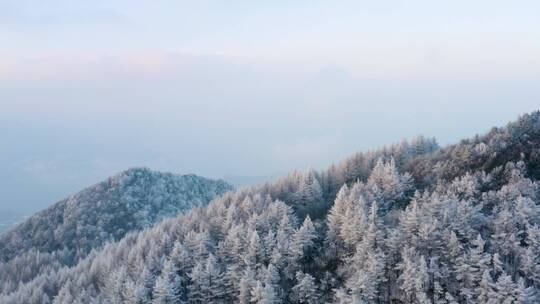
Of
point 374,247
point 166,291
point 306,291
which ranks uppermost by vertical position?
point 374,247

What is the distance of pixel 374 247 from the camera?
327ft

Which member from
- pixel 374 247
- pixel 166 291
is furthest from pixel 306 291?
pixel 166 291

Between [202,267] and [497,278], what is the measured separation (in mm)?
51676

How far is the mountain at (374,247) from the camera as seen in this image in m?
88.3

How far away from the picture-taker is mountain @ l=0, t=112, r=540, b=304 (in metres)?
88.3

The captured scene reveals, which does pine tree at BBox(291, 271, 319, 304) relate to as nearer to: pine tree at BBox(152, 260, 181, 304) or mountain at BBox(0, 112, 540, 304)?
mountain at BBox(0, 112, 540, 304)

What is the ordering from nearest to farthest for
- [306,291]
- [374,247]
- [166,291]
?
[306,291]
[374,247]
[166,291]

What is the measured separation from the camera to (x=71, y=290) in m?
135

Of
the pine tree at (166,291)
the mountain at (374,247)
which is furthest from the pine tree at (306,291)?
the pine tree at (166,291)

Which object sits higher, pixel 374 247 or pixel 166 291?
pixel 374 247

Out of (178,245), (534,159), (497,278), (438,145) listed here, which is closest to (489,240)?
(497,278)

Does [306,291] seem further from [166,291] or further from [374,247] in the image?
[166,291]

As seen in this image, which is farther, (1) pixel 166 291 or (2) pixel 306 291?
(1) pixel 166 291

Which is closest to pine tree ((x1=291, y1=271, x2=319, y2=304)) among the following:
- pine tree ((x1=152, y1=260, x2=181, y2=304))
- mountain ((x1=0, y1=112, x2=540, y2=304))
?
mountain ((x1=0, y1=112, x2=540, y2=304))
